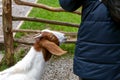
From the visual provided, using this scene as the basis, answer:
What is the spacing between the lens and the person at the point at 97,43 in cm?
280

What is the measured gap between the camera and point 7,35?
18.8 feet

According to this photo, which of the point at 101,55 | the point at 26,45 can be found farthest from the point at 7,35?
the point at 101,55

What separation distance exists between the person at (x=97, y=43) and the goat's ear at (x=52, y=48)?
0.15 metres

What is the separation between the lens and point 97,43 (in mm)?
2879

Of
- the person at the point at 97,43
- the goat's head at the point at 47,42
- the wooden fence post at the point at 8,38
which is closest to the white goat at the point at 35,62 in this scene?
the goat's head at the point at 47,42

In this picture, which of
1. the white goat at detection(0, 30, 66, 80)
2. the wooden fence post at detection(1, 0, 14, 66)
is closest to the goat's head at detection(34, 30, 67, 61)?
the white goat at detection(0, 30, 66, 80)

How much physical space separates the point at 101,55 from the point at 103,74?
159mm

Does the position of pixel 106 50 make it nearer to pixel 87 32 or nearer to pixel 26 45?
pixel 87 32

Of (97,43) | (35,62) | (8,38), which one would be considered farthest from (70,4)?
(8,38)

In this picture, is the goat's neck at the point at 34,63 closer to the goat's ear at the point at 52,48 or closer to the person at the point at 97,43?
the goat's ear at the point at 52,48

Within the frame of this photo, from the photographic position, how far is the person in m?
2.80

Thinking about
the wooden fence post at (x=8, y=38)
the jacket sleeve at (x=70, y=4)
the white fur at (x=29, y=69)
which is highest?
the jacket sleeve at (x=70, y=4)

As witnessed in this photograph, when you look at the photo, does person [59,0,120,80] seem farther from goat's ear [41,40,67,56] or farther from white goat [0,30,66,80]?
white goat [0,30,66,80]

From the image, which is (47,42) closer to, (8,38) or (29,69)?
(29,69)
